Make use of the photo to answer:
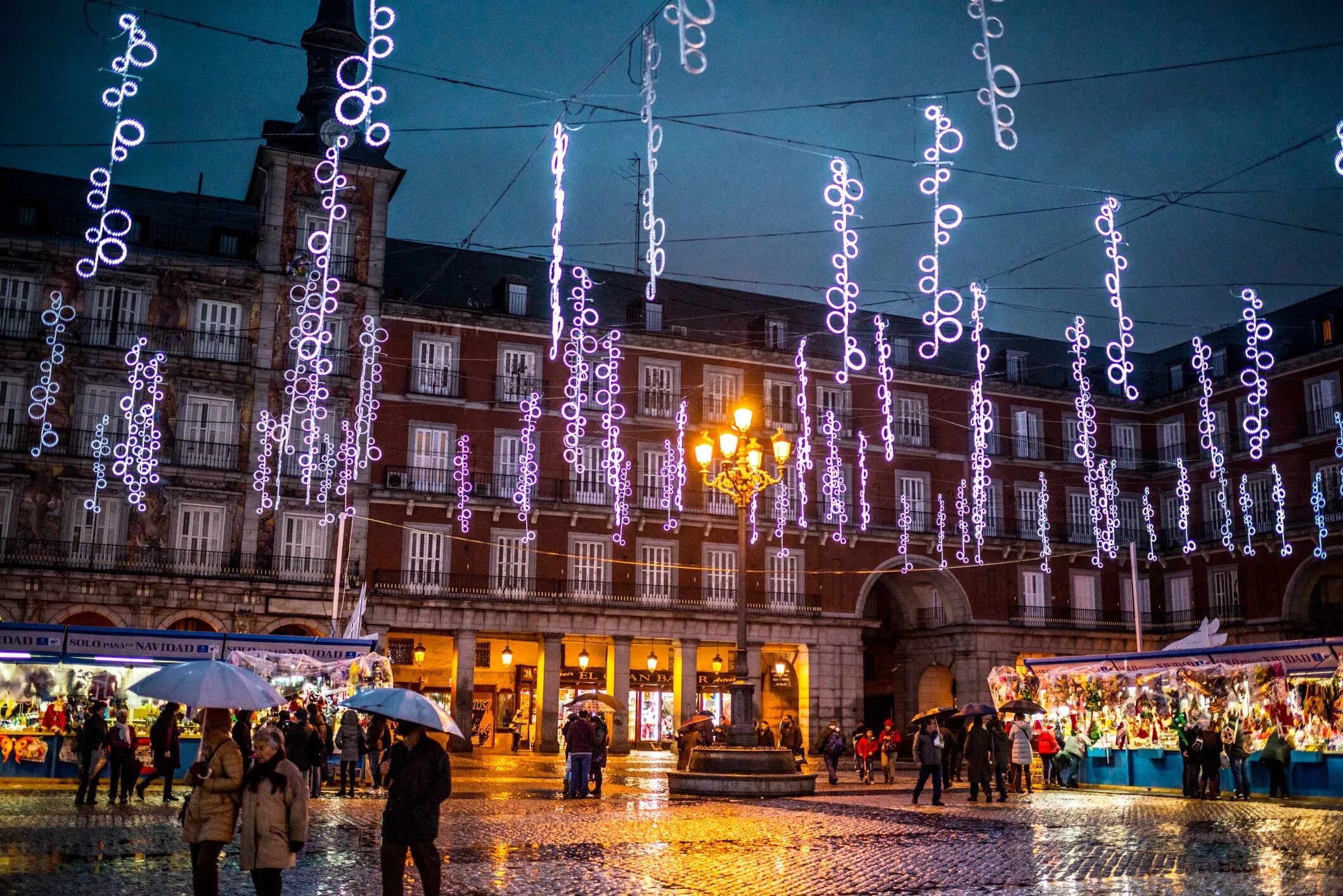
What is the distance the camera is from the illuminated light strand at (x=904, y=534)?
39938mm

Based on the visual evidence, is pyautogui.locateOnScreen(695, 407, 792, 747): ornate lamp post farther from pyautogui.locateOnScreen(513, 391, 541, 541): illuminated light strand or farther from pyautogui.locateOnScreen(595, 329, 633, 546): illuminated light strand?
pyautogui.locateOnScreen(595, 329, 633, 546): illuminated light strand

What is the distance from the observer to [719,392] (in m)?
39.1

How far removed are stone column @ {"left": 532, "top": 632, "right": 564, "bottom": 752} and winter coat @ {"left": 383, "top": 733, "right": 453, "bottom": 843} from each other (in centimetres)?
2795

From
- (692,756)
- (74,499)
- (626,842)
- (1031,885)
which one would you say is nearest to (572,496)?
(74,499)

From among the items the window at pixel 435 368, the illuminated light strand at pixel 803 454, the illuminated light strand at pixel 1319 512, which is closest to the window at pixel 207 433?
the window at pixel 435 368

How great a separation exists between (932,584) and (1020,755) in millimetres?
21367

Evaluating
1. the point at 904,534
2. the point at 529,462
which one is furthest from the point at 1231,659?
the point at 529,462

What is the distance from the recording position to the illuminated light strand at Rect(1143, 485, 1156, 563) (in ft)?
139

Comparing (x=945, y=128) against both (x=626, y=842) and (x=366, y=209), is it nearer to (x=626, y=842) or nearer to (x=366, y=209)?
(x=626, y=842)

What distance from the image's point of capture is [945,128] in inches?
575

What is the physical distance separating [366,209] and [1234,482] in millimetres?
29120

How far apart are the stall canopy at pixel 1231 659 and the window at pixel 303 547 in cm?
1948

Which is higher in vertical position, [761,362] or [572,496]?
[761,362]

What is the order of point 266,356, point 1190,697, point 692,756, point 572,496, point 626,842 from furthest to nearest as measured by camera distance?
1. point 572,496
2. point 266,356
3. point 1190,697
4. point 692,756
5. point 626,842
